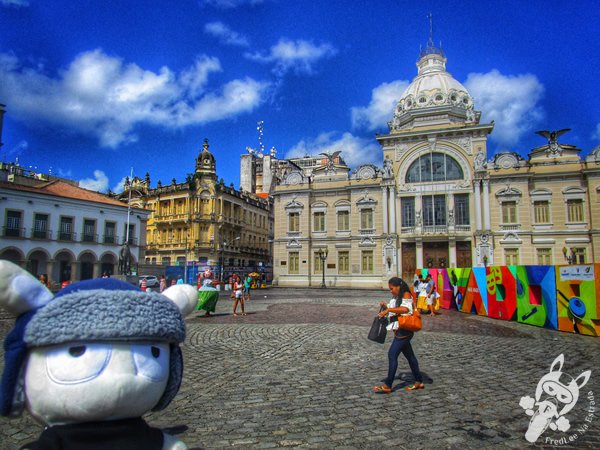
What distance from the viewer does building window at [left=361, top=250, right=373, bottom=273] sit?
35.5 metres

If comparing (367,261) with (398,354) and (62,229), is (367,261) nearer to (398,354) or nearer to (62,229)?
(62,229)

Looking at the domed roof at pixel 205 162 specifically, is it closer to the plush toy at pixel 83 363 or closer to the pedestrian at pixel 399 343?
the pedestrian at pixel 399 343

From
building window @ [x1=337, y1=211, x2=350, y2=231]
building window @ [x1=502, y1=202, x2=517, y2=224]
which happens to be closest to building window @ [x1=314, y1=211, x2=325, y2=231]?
building window @ [x1=337, y1=211, x2=350, y2=231]

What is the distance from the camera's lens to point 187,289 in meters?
2.85

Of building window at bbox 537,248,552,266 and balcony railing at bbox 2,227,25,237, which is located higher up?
balcony railing at bbox 2,227,25,237

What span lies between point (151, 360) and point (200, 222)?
42.6 metres

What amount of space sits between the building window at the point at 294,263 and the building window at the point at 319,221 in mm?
3099

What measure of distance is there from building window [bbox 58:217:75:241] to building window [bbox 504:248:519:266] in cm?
3444

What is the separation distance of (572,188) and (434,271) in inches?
686

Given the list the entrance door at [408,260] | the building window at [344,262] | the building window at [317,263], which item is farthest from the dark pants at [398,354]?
the building window at [317,263]

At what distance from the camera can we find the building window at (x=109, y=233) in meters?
34.8

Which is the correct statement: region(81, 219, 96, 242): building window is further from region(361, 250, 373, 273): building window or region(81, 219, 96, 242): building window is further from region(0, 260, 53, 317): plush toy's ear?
region(0, 260, 53, 317): plush toy's ear

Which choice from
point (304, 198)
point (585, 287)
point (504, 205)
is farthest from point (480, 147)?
point (585, 287)

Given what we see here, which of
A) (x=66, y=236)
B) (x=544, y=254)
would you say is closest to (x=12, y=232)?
(x=66, y=236)
